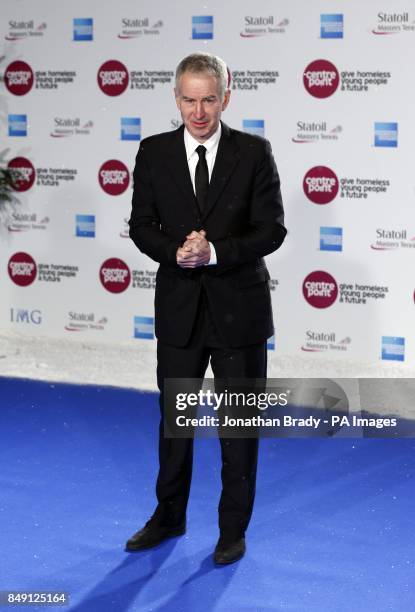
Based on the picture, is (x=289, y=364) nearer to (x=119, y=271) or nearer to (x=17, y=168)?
(x=119, y=271)

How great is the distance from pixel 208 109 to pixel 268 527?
173cm

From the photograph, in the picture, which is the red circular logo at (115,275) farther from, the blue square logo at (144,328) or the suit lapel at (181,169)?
the suit lapel at (181,169)

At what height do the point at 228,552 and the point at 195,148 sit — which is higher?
the point at 195,148

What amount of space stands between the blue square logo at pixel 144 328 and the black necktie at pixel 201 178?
3255 millimetres

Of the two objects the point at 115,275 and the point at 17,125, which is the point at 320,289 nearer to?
the point at 115,275

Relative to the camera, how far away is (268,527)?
4344 mm

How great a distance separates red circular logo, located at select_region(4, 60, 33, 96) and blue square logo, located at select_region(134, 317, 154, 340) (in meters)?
1.72

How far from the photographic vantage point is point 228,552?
13.1 ft

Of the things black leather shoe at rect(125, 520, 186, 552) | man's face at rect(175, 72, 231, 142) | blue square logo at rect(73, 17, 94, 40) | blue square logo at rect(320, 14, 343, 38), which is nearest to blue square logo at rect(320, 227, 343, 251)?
blue square logo at rect(320, 14, 343, 38)

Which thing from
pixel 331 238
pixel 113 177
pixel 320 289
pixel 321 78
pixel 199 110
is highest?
pixel 321 78

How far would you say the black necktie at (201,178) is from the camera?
3.80 meters

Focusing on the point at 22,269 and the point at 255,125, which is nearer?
the point at 255,125

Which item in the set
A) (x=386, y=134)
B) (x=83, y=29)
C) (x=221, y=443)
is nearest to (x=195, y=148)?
(x=221, y=443)

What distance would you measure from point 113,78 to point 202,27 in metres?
0.68
